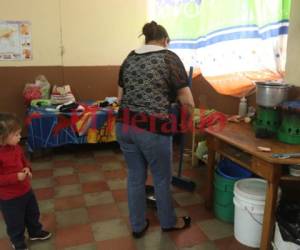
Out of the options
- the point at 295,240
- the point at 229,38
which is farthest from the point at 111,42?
the point at 295,240

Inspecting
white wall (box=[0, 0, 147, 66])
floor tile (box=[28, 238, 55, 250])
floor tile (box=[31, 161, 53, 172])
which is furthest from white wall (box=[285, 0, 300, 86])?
white wall (box=[0, 0, 147, 66])

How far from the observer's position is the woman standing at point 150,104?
69.7 inches

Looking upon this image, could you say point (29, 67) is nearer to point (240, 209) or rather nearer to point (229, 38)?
point (229, 38)

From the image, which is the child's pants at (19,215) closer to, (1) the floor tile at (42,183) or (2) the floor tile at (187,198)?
(1) the floor tile at (42,183)

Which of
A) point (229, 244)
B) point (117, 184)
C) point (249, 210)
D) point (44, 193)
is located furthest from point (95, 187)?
point (249, 210)

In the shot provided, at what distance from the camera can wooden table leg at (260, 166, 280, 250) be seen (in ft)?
5.52

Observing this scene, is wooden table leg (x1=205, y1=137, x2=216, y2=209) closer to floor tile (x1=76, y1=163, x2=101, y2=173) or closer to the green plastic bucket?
the green plastic bucket

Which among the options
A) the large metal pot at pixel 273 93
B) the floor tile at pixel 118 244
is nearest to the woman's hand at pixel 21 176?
the floor tile at pixel 118 244

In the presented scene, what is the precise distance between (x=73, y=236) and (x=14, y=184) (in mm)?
A: 603

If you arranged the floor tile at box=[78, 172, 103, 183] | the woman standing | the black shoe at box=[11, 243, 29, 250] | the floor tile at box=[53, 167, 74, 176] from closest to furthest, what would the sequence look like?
the woman standing → the black shoe at box=[11, 243, 29, 250] → the floor tile at box=[78, 172, 103, 183] → the floor tile at box=[53, 167, 74, 176]

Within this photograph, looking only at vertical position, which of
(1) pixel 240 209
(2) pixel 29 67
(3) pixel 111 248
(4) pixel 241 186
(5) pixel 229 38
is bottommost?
(3) pixel 111 248

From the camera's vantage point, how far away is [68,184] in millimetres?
2896

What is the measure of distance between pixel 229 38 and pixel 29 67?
259 centimetres

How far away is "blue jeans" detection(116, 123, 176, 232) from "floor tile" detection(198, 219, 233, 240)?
0.25 metres
